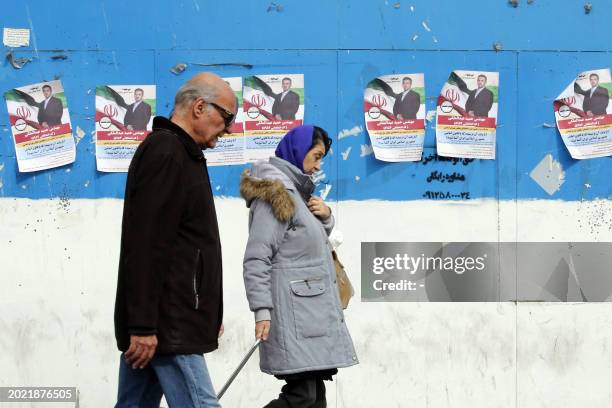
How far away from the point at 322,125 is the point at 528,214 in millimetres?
1193

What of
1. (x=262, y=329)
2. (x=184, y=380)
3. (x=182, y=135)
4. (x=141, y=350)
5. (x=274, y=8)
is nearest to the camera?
(x=141, y=350)

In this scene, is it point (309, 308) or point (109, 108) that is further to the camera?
point (109, 108)

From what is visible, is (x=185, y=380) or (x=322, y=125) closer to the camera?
(x=185, y=380)

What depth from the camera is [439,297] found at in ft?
19.7

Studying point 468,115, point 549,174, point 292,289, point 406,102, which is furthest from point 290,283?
point 549,174

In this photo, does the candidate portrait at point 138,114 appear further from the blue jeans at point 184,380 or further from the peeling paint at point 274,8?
the blue jeans at point 184,380

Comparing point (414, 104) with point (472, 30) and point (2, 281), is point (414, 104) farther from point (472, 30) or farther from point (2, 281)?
point (2, 281)

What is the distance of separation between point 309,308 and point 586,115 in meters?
2.21

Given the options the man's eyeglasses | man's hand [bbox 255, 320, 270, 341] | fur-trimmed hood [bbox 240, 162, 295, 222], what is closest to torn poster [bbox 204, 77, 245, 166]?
fur-trimmed hood [bbox 240, 162, 295, 222]

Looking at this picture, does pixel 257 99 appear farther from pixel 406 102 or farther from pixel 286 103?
pixel 406 102

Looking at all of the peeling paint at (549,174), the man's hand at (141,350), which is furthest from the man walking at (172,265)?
the peeling paint at (549,174)

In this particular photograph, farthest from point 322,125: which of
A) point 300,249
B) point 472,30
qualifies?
point 300,249

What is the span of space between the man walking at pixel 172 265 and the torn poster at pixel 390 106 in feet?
6.91

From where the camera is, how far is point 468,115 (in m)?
5.98
